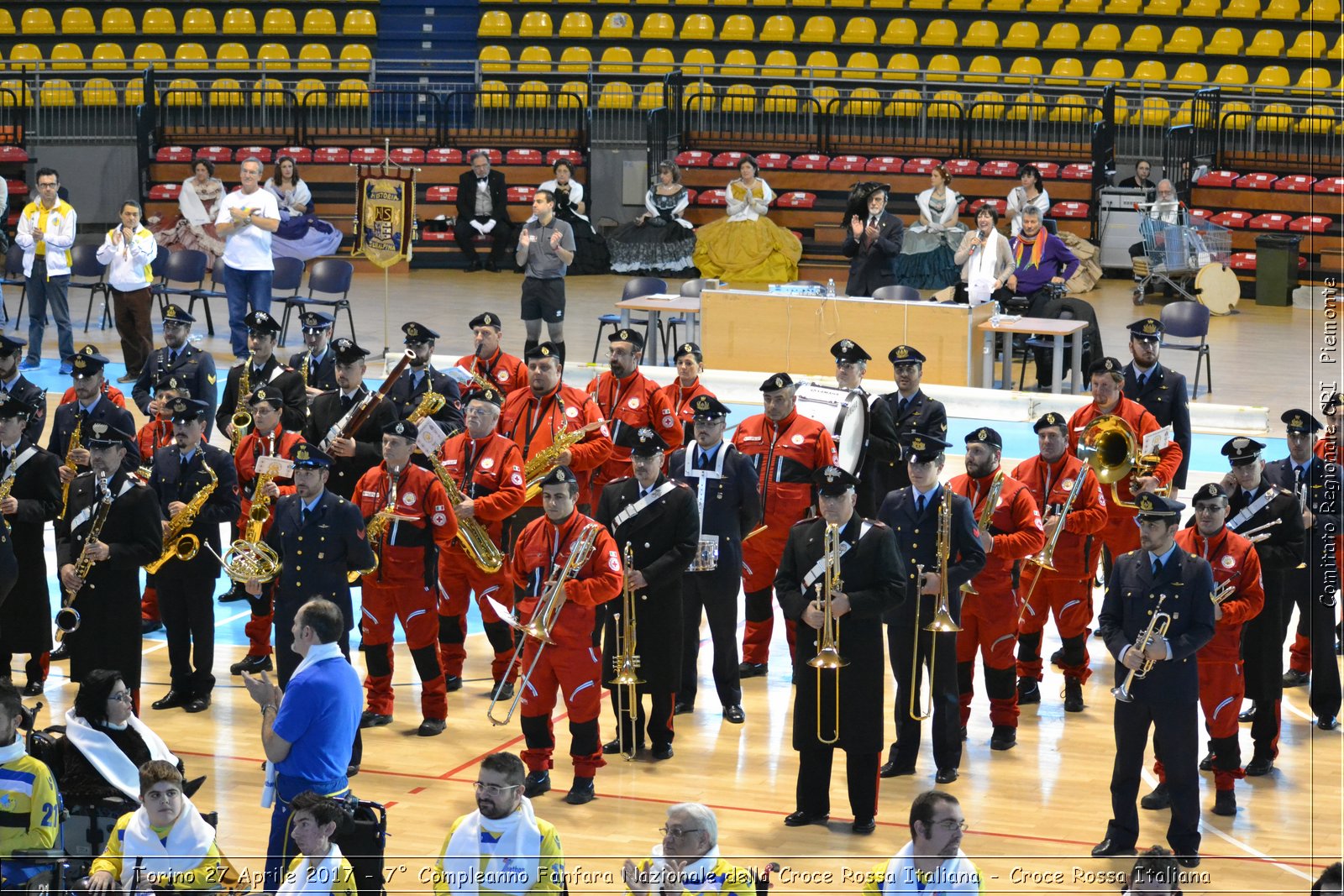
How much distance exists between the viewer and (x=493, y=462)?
10.5 m

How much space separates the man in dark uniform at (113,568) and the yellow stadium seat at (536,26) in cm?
1970

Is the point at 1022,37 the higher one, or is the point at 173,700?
A: the point at 1022,37

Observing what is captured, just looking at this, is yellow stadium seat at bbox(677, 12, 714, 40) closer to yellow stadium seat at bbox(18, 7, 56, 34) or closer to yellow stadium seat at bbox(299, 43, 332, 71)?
yellow stadium seat at bbox(299, 43, 332, 71)

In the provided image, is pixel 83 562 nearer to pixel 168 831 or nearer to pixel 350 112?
pixel 168 831

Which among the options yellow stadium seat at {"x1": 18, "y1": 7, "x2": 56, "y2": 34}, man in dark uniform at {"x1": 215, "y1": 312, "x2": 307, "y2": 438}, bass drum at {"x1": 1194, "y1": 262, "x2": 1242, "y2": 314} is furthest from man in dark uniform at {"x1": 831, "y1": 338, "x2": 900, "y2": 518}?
yellow stadium seat at {"x1": 18, "y1": 7, "x2": 56, "y2": 34}

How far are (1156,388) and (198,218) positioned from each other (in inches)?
541

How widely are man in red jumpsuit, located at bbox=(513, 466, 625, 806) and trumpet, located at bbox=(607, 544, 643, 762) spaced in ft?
0.91

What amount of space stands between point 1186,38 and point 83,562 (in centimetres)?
2173

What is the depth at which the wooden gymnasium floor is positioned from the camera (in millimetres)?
8320

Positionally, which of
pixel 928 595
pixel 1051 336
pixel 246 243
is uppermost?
pixel 246 243

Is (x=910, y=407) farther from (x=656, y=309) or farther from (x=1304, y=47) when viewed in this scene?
Result: (x=1304, y=47)

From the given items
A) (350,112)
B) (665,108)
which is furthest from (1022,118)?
(350,112)

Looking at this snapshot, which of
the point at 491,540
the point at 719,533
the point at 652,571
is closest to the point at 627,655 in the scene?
the point at 652,571

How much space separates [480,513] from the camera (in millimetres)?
10336
